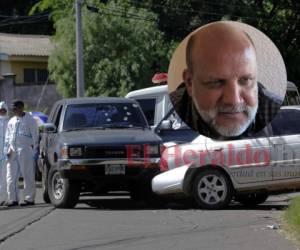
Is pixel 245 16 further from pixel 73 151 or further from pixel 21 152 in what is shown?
pixel 73 151

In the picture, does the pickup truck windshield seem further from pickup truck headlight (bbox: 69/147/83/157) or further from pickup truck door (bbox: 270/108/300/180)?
pickup truck door (bbox: 270/108/300/180)

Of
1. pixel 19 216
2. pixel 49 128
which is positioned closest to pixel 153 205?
pixel 49 128

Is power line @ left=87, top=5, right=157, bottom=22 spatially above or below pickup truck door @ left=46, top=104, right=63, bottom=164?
above

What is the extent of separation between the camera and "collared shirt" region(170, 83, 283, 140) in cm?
424

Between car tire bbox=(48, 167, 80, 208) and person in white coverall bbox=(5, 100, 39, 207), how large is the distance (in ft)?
2.04

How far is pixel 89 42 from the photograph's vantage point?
30.0 m

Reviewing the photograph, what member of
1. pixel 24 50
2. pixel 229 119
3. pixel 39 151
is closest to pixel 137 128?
pixel 39 151

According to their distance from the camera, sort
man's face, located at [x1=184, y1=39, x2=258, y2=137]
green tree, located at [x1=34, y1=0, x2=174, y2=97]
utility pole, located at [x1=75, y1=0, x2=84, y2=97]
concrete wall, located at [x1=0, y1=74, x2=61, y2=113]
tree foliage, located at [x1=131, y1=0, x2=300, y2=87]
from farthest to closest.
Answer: concrete wall, located at [x1=0, y1=74, x2=61, y2=113] < tree foliage, located at [x1=131, y1=0, x2=300, y2=87] < green tree, located at [x1=34, y1=0, x2=174, y2=97] < utility pole, located at [x1=75, y1=0, x2=84, y2=97] < man's face, located at [x1=184, y1=39, x2=258, y2=137]

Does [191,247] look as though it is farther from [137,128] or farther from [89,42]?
[89,42]

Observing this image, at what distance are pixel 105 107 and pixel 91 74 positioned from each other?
16.5 m

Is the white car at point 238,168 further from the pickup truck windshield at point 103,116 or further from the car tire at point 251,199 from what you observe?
the pickup truck windshield at point 103,116

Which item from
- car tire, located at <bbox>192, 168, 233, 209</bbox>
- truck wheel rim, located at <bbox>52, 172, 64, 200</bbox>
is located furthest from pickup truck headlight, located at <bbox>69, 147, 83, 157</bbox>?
car tire, located at <bbox>192, 168, 233, 209</bbox>

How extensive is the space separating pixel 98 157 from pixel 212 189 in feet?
5.86

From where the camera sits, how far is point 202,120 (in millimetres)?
4285
